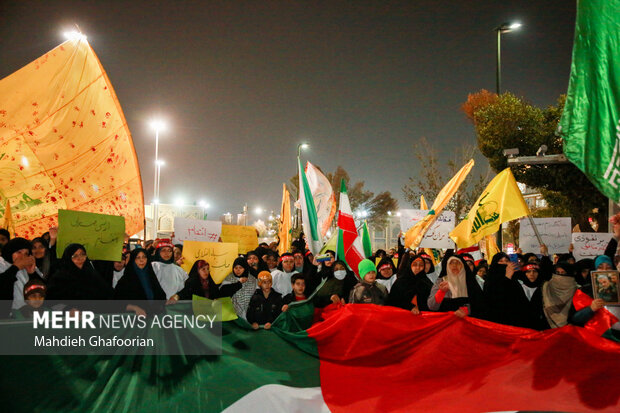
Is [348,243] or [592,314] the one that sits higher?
[348,243]

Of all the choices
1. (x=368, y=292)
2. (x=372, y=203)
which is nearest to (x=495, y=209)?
(x=368, y=292)

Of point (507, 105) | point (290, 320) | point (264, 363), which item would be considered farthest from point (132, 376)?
point (507, 105)

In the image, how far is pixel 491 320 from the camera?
17.9 feet

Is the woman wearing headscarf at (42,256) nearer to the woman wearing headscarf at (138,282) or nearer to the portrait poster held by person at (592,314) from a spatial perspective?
the woman wearing headscarf at (138,282)

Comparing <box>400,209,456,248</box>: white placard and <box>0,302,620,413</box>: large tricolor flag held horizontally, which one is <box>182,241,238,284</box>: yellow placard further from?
<box>400,209,456,248</box>: white placard

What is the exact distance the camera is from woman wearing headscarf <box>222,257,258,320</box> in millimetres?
6172

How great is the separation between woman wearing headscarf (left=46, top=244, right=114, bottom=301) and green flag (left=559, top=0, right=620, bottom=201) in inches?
177

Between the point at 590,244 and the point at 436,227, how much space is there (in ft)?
9.55

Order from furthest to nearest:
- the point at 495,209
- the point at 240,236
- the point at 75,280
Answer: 1. the point at 240,236
2. the point at 495,209
3. the point at 75,280

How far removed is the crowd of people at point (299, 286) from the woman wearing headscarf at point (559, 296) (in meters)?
0.01

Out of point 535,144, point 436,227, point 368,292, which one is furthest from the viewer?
point 535,144

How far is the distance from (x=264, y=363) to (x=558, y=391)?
2770mm

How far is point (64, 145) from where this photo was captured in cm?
586

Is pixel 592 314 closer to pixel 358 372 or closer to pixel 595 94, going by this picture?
pixel 358 372
